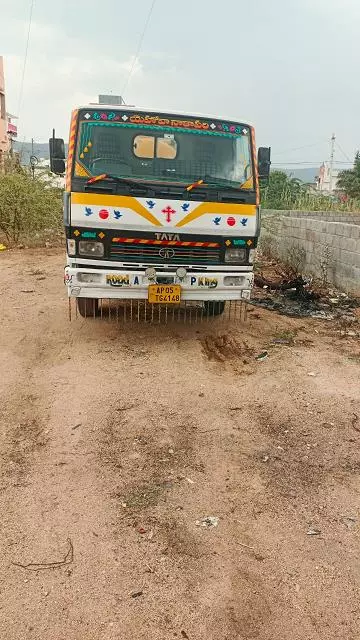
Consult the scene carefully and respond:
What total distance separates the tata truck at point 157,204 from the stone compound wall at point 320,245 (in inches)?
113

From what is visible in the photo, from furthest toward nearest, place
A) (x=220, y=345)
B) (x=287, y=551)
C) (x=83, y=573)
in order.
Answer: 1. (x=220, y=345)
2. (x=287, y=551)
3. (x=83, y=573)

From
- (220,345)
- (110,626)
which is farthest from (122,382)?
(110,626)

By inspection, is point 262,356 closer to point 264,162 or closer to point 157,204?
point 157,204

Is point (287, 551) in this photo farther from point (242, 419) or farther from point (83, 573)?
point (242, 419)

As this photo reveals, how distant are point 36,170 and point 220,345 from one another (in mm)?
8957

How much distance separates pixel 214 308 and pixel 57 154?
8.52 ft

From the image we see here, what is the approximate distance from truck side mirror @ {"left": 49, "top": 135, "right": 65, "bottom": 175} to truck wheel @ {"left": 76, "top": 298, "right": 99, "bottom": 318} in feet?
4.89

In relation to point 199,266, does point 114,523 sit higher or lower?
lower

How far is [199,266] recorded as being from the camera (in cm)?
521

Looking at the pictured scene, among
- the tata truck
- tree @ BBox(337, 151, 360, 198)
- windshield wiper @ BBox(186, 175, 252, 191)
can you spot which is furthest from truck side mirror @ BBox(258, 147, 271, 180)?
tree @ BBox(337, 151, 360, 198)

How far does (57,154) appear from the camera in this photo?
539 centimetres

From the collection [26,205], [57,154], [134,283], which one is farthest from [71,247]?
[26,205]

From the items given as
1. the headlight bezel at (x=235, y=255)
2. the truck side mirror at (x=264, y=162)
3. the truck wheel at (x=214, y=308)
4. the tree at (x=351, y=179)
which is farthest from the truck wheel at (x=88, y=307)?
the tree at (x=351, y=179)

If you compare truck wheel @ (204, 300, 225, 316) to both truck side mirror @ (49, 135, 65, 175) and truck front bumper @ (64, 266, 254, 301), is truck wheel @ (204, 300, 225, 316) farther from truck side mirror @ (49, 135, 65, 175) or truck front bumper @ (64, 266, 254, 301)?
truck side mirror @ (49, 135, 65, 175)
